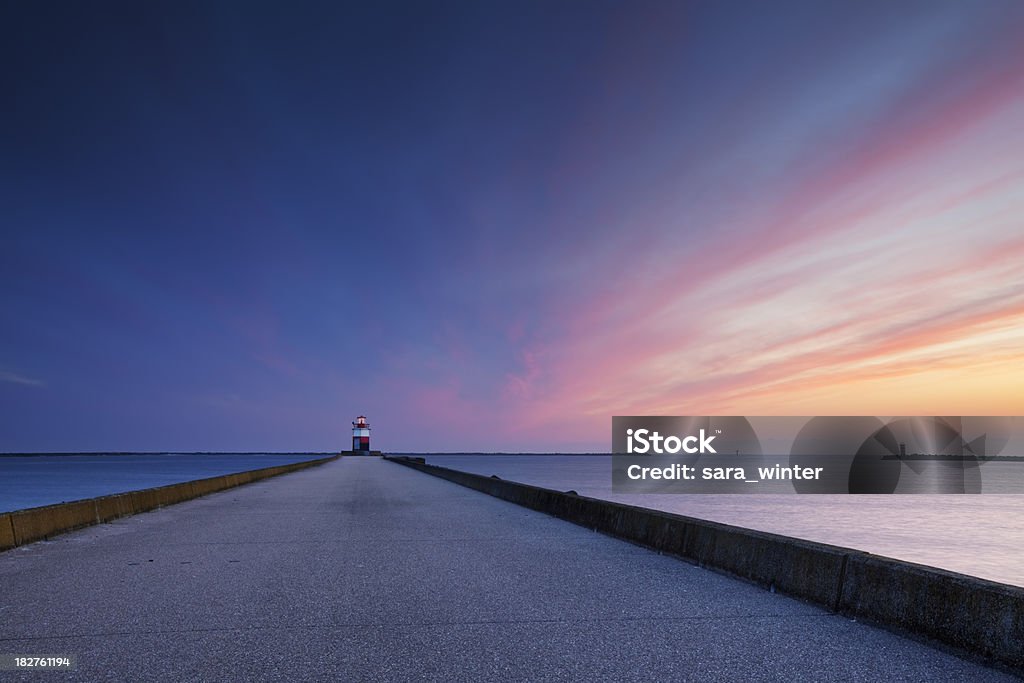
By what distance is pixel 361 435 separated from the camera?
157m

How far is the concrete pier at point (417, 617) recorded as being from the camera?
4977mm

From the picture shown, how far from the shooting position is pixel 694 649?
5434mm

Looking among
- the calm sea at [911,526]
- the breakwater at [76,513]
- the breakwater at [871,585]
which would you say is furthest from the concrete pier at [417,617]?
the calm sea at [911,526]

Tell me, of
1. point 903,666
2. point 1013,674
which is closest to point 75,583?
point 903,666

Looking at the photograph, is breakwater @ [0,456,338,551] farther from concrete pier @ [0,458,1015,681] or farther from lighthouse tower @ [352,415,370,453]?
lighthouse tower @ [352,415,370,453]

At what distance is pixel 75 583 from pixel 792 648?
24.3 feet

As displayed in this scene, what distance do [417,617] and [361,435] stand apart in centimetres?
15408

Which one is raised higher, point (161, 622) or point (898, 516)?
point (161, 622)

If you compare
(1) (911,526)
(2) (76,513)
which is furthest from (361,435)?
(2) (76,513)

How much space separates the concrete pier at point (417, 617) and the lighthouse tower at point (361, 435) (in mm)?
147089

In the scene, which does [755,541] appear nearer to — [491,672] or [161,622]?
[491,672]

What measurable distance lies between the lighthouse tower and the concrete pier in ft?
483

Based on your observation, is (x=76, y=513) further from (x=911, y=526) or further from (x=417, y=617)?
(x=911, y=526)

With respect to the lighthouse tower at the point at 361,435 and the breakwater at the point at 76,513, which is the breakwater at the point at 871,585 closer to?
the breakwater at the point at 76,513
